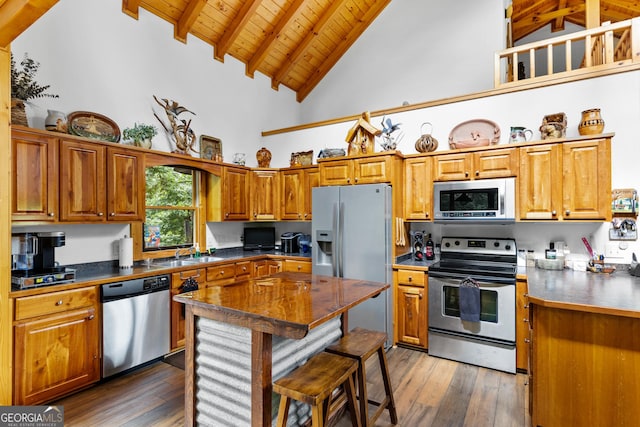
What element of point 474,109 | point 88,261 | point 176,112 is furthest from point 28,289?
A: point 474,109

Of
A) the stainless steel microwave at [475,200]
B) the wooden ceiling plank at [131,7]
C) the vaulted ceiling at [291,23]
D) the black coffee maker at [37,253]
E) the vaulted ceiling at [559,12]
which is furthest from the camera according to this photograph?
the vaulted ceiling at [559,12]

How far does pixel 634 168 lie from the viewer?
2.94 m

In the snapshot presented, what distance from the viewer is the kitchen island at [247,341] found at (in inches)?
64.7

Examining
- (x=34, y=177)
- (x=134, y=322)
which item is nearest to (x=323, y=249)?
(x=134, y=322)

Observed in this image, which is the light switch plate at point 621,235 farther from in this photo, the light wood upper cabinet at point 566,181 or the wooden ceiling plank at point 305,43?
the wooden ceiling plank at point 305,43

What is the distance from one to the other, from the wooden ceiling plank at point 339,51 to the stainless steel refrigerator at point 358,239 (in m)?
2.79

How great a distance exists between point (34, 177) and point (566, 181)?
14.7 ft

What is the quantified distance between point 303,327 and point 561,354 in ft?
5.41

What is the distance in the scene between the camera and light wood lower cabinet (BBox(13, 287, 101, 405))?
2230 mm

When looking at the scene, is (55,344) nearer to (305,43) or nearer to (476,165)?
(476,165)

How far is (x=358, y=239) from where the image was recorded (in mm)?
3535

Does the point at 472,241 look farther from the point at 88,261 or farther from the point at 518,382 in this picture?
the point at 88,261

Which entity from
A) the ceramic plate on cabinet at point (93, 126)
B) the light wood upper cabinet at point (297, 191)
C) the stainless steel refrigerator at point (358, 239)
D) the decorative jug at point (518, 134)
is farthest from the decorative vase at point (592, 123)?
the ceramic plate on cabinet at point (93, 126)

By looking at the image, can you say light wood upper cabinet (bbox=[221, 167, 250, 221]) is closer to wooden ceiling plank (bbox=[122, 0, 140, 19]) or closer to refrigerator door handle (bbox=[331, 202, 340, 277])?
refrigerator door handle (bbox=[331, 202, 340, 277])
